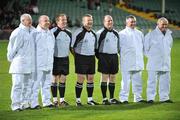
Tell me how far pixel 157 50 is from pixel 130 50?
0.71 meters

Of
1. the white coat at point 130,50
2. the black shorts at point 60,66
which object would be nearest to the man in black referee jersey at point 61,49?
the black shorts at point 60,66

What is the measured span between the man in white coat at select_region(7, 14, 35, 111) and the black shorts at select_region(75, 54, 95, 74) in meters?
1.20

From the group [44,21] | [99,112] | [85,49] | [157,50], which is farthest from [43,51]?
[157,50]

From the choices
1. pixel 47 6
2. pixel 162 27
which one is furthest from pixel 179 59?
pixel 47 6

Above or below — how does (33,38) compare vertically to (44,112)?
above

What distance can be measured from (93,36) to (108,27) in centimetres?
44

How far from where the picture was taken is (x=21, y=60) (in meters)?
13.9

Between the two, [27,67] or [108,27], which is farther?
[108,27]

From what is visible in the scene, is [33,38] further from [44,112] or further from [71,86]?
[71,86]

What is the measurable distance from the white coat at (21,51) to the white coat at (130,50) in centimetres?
240

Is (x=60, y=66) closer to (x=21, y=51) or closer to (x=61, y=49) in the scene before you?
(x=61, y=49)

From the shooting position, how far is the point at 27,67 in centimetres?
1385

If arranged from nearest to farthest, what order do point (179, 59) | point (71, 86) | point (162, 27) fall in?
point (162, 27), point (71, 86), point (179, 59)

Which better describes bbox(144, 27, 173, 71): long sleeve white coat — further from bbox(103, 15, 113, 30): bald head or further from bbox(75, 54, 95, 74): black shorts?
bbox(75, 54, 95, 74): black shorts
